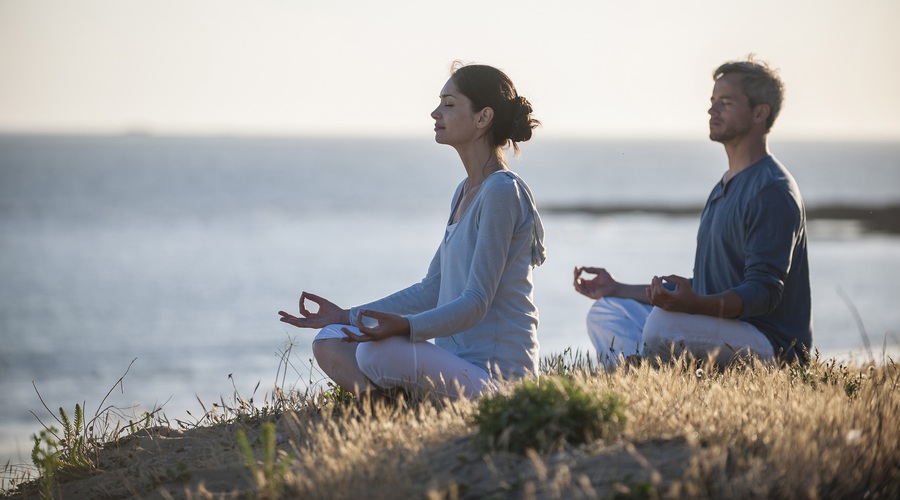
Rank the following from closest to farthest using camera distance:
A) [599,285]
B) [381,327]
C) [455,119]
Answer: [381,327], [455,119], [599,285]

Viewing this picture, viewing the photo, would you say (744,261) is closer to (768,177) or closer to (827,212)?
(768,177)

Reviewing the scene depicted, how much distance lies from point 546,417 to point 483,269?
4.11 ft

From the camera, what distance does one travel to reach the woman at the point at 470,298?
5.10m

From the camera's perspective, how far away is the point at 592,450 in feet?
Answer: 13.1

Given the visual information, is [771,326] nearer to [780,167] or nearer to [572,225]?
[780,167]

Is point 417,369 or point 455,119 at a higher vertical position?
point 455,119

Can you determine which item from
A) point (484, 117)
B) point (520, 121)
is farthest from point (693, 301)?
point (484, 117)

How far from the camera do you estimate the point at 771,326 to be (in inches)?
243

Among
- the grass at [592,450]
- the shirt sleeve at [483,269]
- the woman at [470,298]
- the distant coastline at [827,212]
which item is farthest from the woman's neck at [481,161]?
the distant coastline at [827,212]

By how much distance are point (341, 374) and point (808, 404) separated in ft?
7.79

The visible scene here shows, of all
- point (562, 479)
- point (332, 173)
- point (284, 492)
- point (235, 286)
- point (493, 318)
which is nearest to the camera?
point (562, 479)

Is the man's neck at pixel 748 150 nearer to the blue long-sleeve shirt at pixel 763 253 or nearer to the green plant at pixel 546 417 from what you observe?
the blue long-sleeve shirt at pixel 763 253

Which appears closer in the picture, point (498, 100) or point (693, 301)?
point (498, 100)

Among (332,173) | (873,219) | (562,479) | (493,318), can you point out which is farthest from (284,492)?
(332,173)
